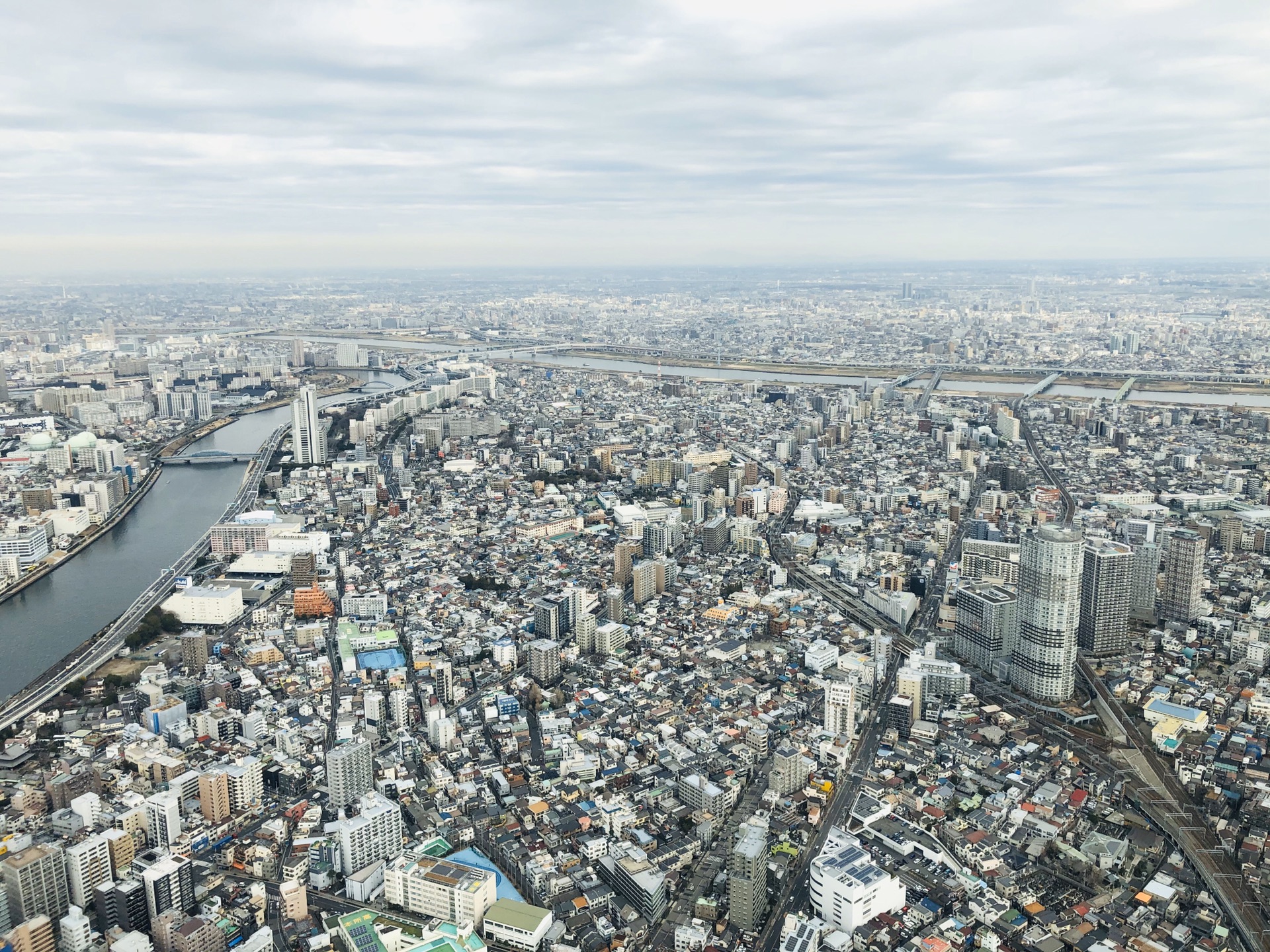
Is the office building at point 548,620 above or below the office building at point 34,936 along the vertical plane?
above

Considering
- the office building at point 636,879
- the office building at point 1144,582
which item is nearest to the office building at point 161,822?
the office building at point 636,879

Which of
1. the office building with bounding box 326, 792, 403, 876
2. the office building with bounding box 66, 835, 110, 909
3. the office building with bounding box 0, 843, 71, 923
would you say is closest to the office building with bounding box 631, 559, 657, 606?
the office building with bounding box 326, 792, 403, 876

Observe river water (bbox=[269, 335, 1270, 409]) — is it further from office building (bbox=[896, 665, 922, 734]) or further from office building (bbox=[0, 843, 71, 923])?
office building (bbox=[0, 843, 71, 923])

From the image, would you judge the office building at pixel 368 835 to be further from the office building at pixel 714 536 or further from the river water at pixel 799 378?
the river water at pixel 799 378

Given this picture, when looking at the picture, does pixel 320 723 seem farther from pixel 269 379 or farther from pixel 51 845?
pixel 269 379

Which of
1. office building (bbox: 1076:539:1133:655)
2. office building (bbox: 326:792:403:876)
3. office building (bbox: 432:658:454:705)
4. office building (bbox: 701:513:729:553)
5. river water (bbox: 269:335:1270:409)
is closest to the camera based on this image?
office building (bbox: 326:792:403:876)

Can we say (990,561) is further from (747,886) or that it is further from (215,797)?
(215,797)
